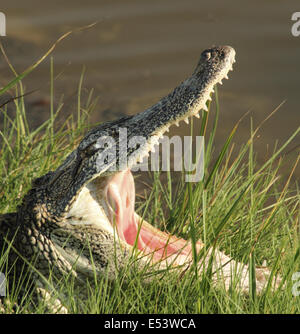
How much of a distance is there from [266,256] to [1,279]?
1428 mm

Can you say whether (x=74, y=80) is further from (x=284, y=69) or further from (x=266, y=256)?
(x=266, y=256)

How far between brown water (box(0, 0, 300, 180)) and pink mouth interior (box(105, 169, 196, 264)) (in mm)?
2720

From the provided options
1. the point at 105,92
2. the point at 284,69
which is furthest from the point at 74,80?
the point at 284,69

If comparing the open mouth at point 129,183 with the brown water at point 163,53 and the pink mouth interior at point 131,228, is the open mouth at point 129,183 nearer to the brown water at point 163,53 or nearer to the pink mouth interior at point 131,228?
the pink mouth interior at point 131,228

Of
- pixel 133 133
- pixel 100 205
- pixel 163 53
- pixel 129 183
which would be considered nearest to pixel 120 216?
pixel 100 205

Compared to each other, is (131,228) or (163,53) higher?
(163,53)

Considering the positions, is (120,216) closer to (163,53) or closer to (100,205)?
(100,205)

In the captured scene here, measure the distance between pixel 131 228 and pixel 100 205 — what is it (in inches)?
11.0

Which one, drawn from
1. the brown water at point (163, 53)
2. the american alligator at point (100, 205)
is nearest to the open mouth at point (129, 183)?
the american alligator at point (100, 205)

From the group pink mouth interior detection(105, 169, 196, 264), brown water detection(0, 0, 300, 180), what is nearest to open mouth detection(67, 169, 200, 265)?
pink mouth interior detection(105, 169, 196, 264)

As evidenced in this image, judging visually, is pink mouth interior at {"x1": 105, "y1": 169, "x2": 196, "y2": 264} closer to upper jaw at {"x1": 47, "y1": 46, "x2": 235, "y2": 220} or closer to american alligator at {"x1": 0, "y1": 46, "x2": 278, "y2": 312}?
american alligator at {"x1": 0, "y1": 46, "x2": 278, "y2": 312}

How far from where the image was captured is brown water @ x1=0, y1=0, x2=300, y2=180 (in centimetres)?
665

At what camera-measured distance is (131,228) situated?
3.53m
